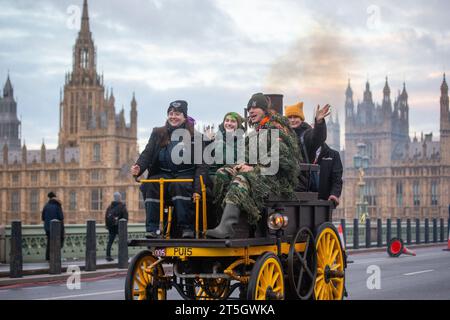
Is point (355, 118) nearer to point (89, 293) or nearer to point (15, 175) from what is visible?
point (15, 175)

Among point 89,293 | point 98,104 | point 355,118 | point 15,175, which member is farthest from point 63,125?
point 89,293

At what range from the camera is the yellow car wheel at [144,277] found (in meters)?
8.30

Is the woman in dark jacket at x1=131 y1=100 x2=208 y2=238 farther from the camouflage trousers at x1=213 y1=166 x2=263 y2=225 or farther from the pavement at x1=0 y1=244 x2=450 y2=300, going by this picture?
the pavement at x1=0 y1=244 x2=450 y2=300

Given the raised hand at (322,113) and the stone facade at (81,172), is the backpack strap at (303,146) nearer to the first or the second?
the raised hand at (322,113)

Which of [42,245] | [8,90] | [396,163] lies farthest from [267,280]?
[8,90]

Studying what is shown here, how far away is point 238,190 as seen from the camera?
798 centimetres

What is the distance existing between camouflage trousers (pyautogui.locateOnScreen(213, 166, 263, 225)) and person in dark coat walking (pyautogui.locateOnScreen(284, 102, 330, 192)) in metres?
1.39

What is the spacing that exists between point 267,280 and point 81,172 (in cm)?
11469

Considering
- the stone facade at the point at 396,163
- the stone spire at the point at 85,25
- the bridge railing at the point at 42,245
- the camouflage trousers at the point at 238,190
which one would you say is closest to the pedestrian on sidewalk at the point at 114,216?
the bridge railing at the point at 42,245

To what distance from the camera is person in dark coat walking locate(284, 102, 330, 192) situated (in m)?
9.59

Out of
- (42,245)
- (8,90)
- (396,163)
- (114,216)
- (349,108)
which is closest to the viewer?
(114,216)

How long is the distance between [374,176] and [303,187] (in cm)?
12788

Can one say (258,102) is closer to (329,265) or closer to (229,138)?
(229,138)

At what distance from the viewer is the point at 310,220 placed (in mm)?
9422
